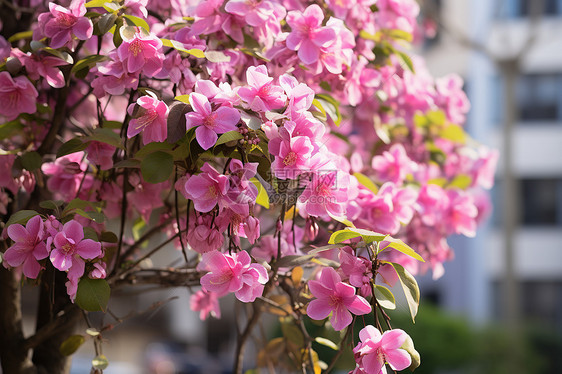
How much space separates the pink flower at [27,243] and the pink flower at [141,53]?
1.08 ft

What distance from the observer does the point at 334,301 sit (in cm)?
123

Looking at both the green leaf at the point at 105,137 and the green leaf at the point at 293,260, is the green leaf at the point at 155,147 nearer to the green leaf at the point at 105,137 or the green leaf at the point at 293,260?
the green leaf at the point at 105,137

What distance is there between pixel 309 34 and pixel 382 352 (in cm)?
64

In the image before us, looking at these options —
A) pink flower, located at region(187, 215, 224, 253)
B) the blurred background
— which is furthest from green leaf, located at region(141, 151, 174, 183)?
the blurred background

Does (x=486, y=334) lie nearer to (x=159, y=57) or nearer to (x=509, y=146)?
(x=509, y=146)

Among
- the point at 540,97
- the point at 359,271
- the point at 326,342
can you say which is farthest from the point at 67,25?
the point at 540,97

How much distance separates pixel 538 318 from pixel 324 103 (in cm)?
1386

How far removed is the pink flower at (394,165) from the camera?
6.04 feet

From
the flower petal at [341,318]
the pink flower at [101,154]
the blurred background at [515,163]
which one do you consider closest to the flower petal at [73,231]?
the pink flower at [101,154]

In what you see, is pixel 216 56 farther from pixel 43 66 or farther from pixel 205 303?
pixel 205 303

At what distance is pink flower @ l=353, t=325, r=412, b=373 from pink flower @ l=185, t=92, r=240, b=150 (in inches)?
16.2

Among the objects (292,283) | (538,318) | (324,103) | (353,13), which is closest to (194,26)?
(324,103)

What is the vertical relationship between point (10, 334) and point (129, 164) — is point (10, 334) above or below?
below

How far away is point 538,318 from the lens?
1401 centimetres
